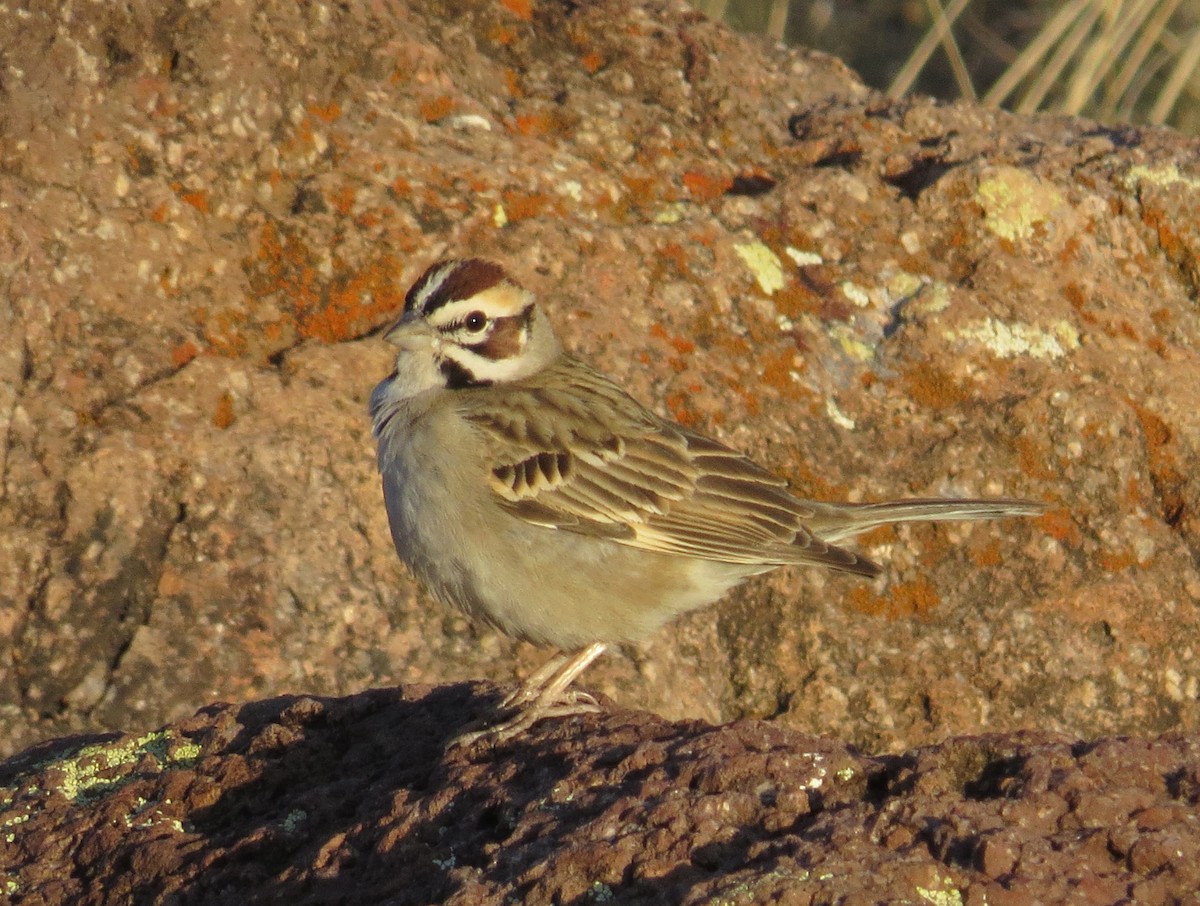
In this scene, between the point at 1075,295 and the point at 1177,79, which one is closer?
the point at 1075,295

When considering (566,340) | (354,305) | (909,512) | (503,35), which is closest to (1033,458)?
(909,512)

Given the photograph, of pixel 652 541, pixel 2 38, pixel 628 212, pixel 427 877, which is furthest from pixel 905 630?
pixel 2 38

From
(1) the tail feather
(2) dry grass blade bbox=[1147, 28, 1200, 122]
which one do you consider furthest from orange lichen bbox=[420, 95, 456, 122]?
(2) dry grass blade bbox=[1147, 28, 1200, 122]

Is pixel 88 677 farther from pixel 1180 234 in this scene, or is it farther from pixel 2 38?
pixel 1180 234

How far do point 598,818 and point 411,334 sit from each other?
256 centimetres

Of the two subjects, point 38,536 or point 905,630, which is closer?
point 38,536

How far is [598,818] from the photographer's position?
299 cm

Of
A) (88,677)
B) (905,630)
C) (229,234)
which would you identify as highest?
(229,234)

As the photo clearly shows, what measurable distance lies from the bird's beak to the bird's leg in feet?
3.80

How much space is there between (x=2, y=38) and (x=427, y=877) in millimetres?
3945

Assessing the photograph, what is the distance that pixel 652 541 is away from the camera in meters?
5.20

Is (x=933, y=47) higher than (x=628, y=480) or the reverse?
higher

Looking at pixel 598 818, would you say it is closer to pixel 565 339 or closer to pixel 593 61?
pixel 565 339

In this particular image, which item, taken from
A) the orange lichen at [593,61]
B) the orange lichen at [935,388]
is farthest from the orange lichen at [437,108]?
the orange lichen at [935,388]
